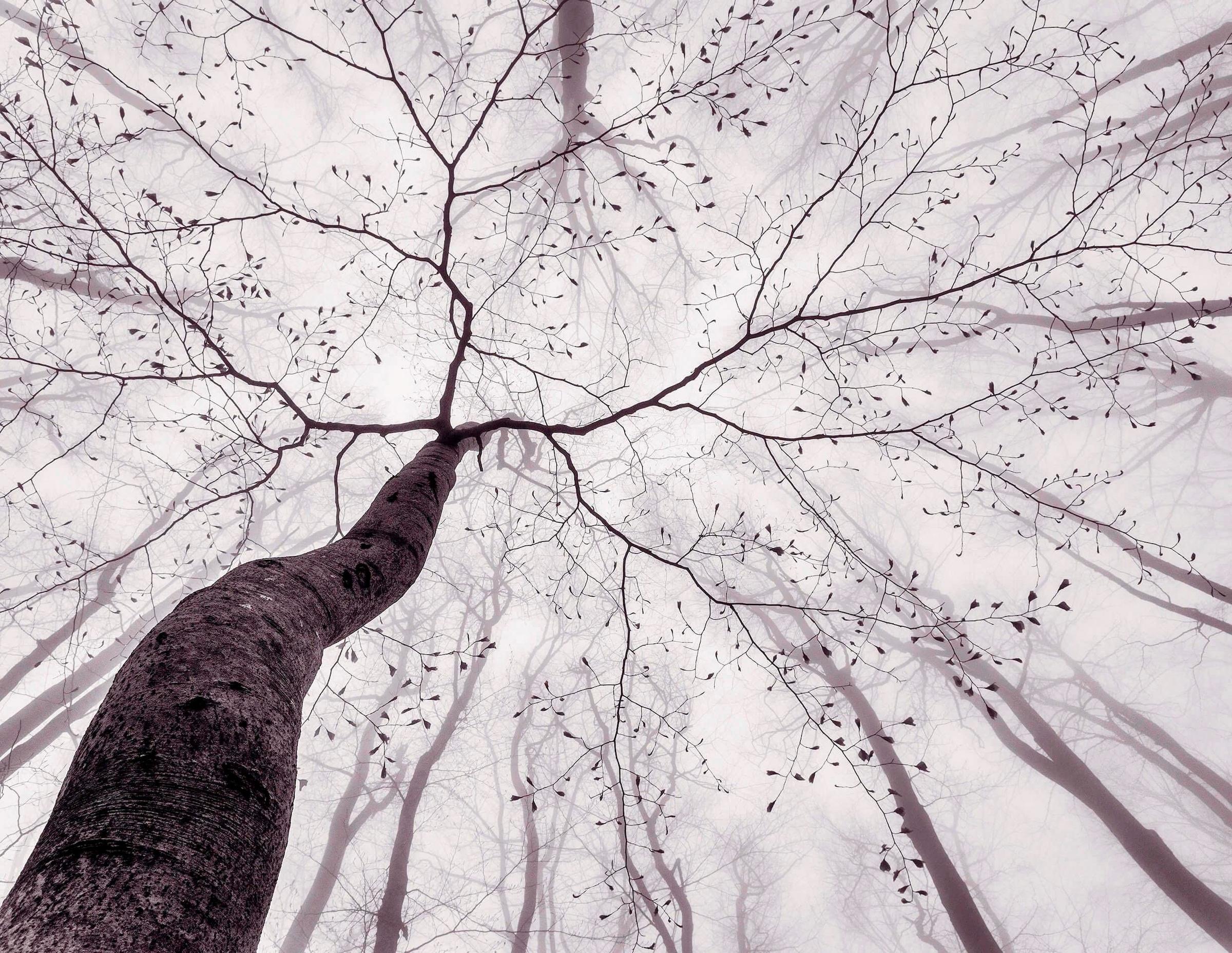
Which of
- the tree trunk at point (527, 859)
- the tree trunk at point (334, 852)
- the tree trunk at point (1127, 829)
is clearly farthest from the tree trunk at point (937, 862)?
the tree trunk at point (334, 852)

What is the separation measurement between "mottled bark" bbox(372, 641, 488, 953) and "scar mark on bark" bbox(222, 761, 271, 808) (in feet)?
15.9

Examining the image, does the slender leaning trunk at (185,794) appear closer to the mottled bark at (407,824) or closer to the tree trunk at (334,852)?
the mottled bark at (407,824)

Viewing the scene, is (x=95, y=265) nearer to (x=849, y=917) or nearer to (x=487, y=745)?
(x=487, y=745)

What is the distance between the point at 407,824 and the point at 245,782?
8.57 meters

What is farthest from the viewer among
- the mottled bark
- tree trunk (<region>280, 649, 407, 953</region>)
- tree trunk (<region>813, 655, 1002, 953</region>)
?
tree trunk (<region>280, 649, 407, 953</region>)

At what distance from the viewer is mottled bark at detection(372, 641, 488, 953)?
7305mm

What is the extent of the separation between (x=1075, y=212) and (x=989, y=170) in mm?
690

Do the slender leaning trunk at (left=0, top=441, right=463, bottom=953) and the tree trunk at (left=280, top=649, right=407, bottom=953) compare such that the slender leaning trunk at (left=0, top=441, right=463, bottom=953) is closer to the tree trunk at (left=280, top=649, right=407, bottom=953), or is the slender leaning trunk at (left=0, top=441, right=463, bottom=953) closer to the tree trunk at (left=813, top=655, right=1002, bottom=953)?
the tree trunk at (left=813, top=655, right=1002, bottom=953)

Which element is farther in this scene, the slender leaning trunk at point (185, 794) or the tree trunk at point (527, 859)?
the tree trunk at point (527, 859)

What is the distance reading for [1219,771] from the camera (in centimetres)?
921

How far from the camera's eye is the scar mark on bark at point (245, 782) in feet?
3.98

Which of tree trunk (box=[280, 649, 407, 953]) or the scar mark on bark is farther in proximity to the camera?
tree trunk (box=[280, 649, 407, 953])

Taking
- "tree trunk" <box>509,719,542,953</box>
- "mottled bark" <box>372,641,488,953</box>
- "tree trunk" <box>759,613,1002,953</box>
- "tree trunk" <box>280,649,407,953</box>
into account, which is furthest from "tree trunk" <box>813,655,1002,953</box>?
"tree trunk" <box>280,649,407,953</box>

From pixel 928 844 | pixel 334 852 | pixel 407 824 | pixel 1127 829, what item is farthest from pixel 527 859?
pixel 1127 829
